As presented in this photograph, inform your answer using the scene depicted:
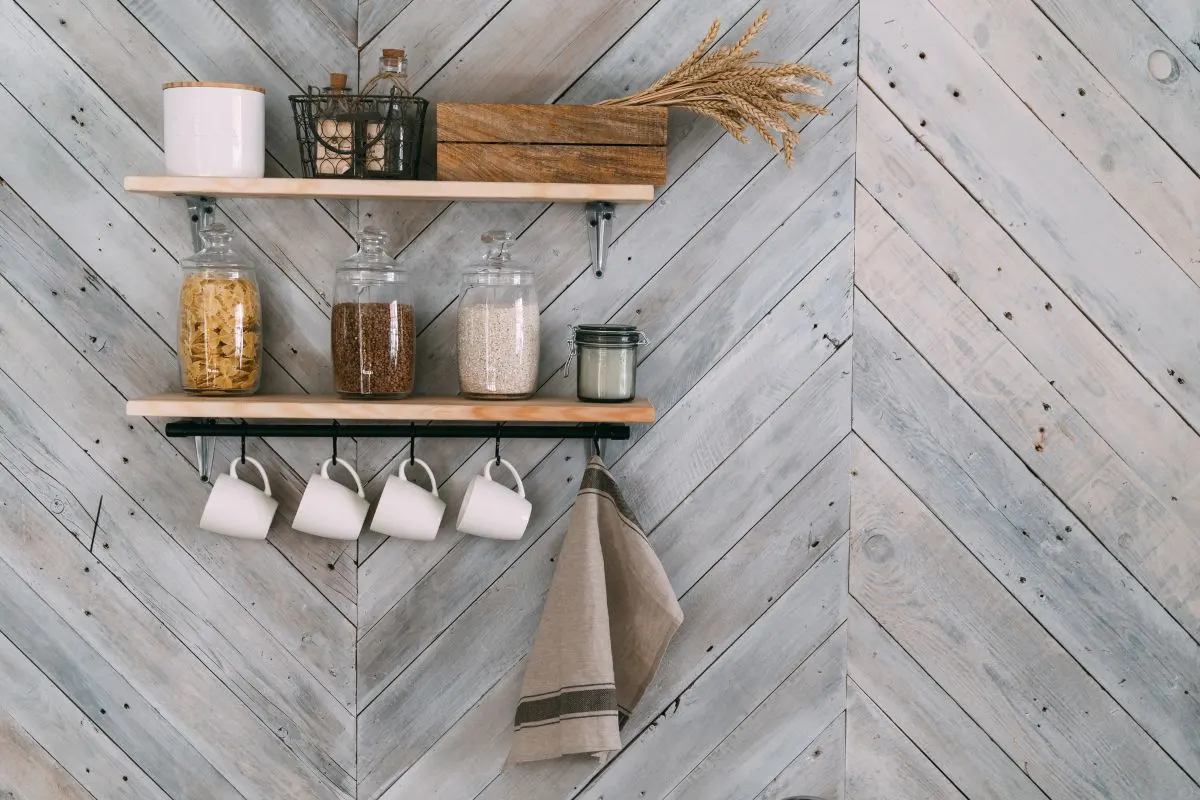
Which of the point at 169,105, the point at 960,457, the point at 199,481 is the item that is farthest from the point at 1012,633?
the point at 169,105

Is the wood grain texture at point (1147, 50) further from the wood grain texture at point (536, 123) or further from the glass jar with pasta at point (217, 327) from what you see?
the glass jar with pasta at point (217, 327)

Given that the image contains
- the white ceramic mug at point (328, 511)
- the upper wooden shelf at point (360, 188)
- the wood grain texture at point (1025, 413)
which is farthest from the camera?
the wood grain texture at point (1025, 413)

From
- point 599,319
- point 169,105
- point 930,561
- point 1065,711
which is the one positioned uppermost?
point 169,105

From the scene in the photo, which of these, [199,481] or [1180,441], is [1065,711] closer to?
[1180,441]

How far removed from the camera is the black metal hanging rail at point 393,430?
1.35 meters

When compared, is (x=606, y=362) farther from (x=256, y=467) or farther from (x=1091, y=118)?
(x=1091, y=118)

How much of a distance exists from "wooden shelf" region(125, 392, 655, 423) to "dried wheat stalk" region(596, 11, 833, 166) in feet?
1.30

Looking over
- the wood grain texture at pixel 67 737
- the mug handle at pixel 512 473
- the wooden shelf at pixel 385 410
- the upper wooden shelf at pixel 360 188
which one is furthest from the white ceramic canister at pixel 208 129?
the wood grain texture at pixel 67 737

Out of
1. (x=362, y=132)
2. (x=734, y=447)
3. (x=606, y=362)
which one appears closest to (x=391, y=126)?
(x=362, y=132)

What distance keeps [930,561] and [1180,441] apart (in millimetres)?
410

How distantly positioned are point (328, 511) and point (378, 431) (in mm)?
130

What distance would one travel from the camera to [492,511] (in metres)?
1.33

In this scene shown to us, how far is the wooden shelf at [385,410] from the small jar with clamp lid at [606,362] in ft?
0.09

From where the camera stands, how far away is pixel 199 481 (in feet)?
4.62
